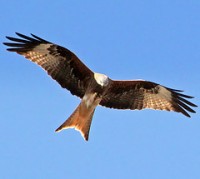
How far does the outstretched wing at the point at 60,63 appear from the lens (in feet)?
45.9

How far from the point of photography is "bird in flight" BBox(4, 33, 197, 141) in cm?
1371

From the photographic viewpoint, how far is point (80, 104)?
13773 millimetres

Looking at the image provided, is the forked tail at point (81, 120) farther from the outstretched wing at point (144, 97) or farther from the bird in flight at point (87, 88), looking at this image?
the outstretched wing at point (144, 97)

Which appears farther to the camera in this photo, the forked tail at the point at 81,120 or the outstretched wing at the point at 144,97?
the outstretched wing at the point at 144,97

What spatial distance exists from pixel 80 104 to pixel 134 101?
147 cm

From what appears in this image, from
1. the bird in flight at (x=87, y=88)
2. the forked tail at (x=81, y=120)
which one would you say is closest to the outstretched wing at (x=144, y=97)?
the bird in flight at (x=87, y=88)

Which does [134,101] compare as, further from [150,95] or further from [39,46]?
[39,46]

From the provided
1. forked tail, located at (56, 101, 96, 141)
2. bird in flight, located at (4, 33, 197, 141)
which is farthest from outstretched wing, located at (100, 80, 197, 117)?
forked tail, located at (56, 101, 96, 141)

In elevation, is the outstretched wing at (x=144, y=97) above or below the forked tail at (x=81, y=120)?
above

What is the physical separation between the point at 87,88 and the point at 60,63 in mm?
746

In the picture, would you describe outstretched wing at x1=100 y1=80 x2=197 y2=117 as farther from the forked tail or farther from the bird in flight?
the forked tail

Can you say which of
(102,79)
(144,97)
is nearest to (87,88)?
(102,79)

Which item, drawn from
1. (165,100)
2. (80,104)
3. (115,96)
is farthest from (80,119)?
(165,100)

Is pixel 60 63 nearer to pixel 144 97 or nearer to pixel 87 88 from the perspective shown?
pixel 87 88
